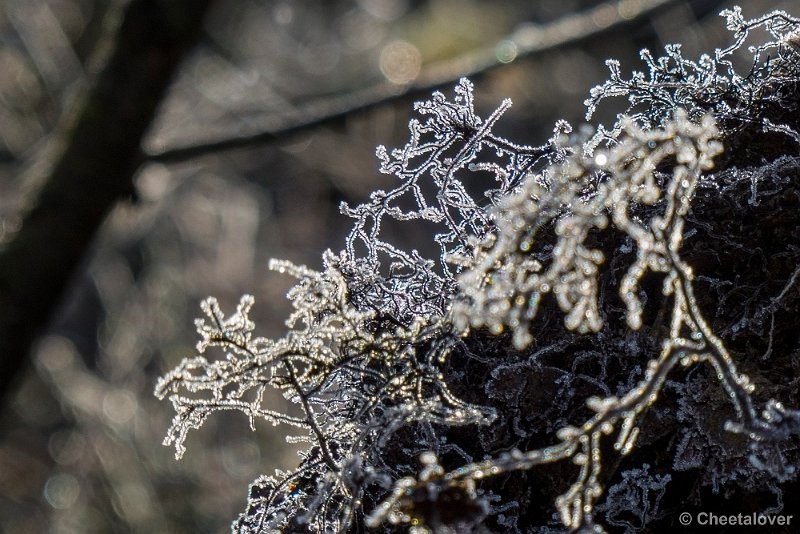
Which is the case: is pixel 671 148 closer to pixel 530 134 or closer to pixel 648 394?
pixel 648 394

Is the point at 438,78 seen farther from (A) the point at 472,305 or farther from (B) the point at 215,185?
(B) the point at 215,185

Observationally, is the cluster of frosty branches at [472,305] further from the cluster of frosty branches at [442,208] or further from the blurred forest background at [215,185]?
the blurred forest background at [215,185]

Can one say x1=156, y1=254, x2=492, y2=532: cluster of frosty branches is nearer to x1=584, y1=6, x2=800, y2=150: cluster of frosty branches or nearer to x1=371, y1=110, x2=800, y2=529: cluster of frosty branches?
x1=371, y1=110, x2=800, y2=529: cluster of frosty branches

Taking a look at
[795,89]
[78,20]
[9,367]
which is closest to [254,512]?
[795,89]

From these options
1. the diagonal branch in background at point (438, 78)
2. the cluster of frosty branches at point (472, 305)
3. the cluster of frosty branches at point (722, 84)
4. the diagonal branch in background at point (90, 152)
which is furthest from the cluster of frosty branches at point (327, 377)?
the diagonal branch in background at point (438, 78)

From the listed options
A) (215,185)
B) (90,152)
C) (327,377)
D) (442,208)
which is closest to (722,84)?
(442,208)

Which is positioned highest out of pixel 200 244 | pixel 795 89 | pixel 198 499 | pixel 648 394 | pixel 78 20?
pixel 78 20

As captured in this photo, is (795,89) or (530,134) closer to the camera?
(795,89)
